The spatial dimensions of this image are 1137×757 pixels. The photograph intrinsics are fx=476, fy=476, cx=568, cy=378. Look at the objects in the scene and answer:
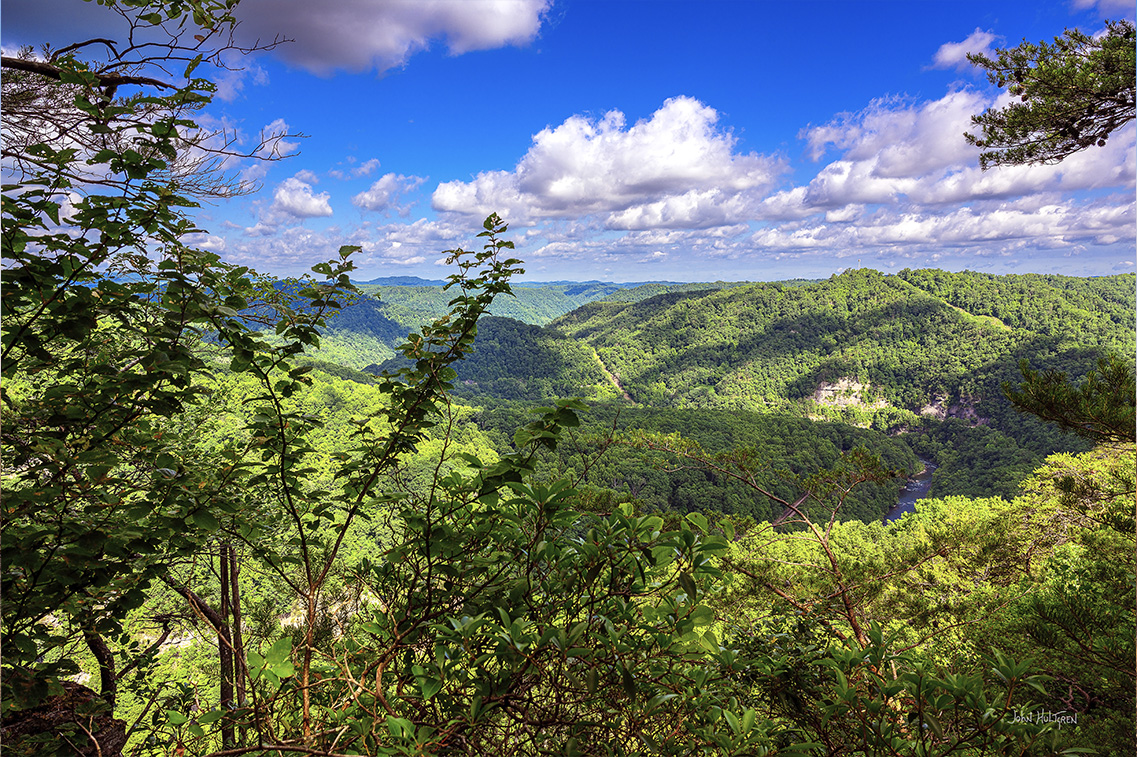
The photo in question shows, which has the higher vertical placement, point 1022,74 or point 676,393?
point 1022,74

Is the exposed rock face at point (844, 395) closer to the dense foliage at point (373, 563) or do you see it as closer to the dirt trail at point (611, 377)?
the dirt trail at point (611, 377)

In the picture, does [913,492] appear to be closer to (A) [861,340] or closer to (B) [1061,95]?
(B) [1061,95]

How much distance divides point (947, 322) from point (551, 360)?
393 feet

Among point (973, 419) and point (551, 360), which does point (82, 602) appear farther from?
point (551, 360)

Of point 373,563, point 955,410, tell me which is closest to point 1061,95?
point 373,563

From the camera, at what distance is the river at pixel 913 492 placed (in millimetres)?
55844

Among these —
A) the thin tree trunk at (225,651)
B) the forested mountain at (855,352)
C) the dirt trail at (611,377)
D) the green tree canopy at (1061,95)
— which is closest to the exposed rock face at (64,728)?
the thin tree trunk at (225,651)

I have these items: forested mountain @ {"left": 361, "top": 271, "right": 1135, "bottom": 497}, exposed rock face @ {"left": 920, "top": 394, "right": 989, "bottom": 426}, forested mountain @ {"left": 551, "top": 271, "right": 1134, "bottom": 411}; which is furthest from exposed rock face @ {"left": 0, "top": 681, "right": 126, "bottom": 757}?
exposed rock face @ {"left": 920, "top": 394, "right": 989, "bottom": 426}

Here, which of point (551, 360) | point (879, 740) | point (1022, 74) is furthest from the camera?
point (551, 360)

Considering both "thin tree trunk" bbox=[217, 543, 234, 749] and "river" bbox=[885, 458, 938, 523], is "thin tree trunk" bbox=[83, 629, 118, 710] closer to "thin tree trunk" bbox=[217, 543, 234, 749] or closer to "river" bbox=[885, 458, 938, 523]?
"thin tree trunk" bbox=[217, 543, 234, 749]

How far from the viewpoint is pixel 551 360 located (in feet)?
529

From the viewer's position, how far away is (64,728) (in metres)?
1.93

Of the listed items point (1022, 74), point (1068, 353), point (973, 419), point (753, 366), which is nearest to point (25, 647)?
point (1022, 74)

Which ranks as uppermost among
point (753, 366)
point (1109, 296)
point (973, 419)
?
point (1109, 296)
